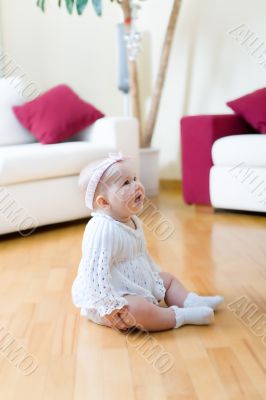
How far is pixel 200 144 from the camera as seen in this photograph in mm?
3240

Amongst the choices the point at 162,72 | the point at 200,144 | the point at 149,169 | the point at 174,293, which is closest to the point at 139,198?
the point at 174,293

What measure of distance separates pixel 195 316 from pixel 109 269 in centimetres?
28

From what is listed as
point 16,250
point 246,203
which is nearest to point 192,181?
point 246,203

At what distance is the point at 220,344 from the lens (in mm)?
1495

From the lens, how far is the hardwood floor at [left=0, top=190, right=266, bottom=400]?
1.28m

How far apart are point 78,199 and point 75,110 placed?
0.61 metres

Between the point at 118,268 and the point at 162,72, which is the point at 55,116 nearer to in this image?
the point at 162,72

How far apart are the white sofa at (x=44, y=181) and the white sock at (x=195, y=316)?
1.35 meters

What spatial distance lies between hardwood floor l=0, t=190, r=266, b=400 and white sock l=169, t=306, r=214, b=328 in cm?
2

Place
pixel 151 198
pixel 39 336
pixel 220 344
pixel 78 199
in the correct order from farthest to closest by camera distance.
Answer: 1. pixel 151 198
2. pixel 78 199
3. pixel 39 336
4. pixel 220 344

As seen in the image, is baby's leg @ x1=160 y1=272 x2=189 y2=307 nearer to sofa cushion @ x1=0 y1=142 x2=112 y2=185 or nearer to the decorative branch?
sofa cushion @ x1=0 y1=142 x2=112 y2=185

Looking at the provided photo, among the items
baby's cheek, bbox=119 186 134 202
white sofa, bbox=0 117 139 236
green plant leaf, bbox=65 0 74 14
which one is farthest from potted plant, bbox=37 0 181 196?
baby's cheek, bbox=119 186 134 202

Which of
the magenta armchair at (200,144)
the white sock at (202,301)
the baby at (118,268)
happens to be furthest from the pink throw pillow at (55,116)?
the white sock at (202,301)

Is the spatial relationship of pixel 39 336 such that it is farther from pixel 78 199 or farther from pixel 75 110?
pixel 75 110
